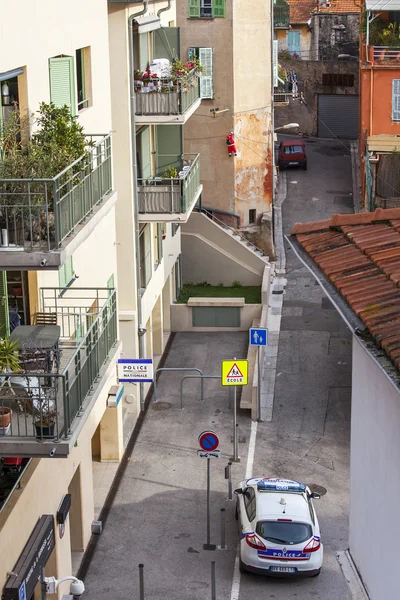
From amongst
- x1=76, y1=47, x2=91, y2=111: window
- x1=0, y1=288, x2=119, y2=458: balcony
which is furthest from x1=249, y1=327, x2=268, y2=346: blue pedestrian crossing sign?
x1=0, y1=288, x2=119, y2=458: balcony

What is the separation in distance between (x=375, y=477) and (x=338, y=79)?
1900 inches

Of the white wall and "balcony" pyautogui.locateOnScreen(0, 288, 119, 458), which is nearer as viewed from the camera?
the white wall

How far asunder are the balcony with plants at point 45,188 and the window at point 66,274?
1680mm

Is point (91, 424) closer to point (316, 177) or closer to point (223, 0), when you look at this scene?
point (223, 0)

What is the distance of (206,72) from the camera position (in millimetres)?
41062

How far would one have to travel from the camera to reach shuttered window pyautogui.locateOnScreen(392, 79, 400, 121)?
4178 centimetres

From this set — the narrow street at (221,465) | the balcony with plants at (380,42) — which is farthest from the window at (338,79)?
the narrow street at (221,465)

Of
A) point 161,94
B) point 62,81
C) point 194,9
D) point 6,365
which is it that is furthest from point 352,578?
point 194,9

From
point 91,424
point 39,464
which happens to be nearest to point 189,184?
point 91,424

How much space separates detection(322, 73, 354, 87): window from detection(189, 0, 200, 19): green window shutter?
1958 centimetres

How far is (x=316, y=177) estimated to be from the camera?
2012 inches

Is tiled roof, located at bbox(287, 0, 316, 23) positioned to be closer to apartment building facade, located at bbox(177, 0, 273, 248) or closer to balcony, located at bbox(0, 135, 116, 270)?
apartment building facade, located at bbox(177, 0, 273, 248)

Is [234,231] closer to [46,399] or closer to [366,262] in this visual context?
[366,262]

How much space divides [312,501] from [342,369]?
27.5ft
